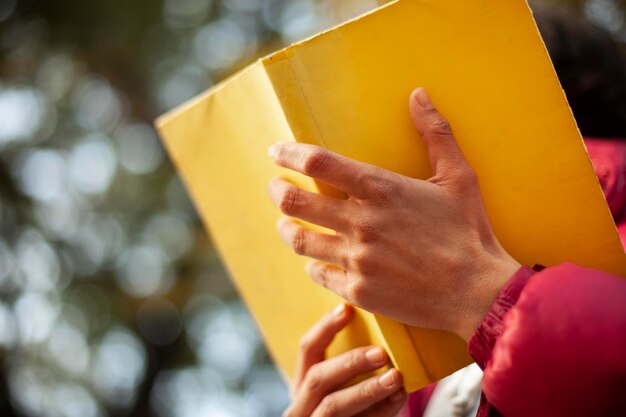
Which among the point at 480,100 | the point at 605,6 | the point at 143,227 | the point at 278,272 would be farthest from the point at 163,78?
the point at 480,100

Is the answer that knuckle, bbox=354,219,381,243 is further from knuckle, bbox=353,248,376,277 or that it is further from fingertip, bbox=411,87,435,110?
fingertip, bbox=411,87,435,110

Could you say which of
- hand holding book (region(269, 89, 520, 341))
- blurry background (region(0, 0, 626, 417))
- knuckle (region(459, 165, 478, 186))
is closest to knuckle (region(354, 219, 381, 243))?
hand holding book (region(269, 89, 520, 341))

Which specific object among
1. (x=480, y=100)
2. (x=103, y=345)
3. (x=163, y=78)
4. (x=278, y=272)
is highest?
(x=163, y=78)

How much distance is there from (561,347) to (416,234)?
18cm

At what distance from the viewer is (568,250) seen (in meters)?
0.76

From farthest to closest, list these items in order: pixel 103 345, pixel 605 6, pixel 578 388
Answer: pixel 103 345 < pixel 605 6 < pixel 578 388

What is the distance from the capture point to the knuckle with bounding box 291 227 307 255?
0.77m

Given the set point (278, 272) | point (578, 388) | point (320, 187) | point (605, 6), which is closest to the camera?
point (578, 388)

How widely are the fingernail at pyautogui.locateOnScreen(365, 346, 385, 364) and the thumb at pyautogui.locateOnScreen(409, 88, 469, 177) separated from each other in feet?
0.71

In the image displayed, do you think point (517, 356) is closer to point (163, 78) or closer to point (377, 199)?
point (377, 199)

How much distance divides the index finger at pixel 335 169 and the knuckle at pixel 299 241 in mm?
97

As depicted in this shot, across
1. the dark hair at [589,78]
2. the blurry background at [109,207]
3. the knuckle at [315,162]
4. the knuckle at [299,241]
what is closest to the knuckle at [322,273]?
the knuckle at [299,241]

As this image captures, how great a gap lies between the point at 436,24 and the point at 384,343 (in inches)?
14.3

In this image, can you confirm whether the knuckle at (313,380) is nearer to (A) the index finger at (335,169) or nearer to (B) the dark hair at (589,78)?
(A) the index finger at (335,169)
